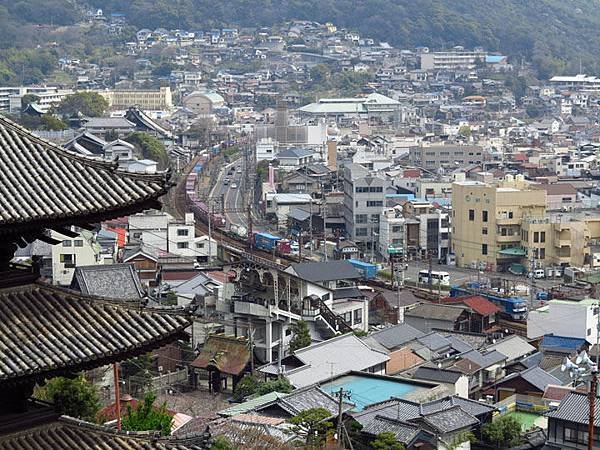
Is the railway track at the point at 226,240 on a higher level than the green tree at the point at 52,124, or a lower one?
lower

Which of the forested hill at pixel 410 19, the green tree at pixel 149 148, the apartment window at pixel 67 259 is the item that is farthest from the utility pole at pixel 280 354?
the forested hill at pixel 410 19

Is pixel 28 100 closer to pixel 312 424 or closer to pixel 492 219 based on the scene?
pixel 492 219

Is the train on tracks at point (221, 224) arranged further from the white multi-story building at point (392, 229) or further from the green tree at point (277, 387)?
the green tree at point (277, 387)

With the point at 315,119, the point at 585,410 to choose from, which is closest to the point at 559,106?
the point at 315,119

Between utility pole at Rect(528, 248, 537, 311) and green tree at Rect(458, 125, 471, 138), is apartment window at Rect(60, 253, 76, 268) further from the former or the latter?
green tree at Rect(458, 125, 471, 138)

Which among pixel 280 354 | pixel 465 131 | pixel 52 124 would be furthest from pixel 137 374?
pixel 465 131


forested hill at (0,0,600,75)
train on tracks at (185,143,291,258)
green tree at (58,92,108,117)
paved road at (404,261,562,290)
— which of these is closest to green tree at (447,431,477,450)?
paved road at (404,261,562,290)

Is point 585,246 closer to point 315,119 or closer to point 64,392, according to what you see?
point 64,392
